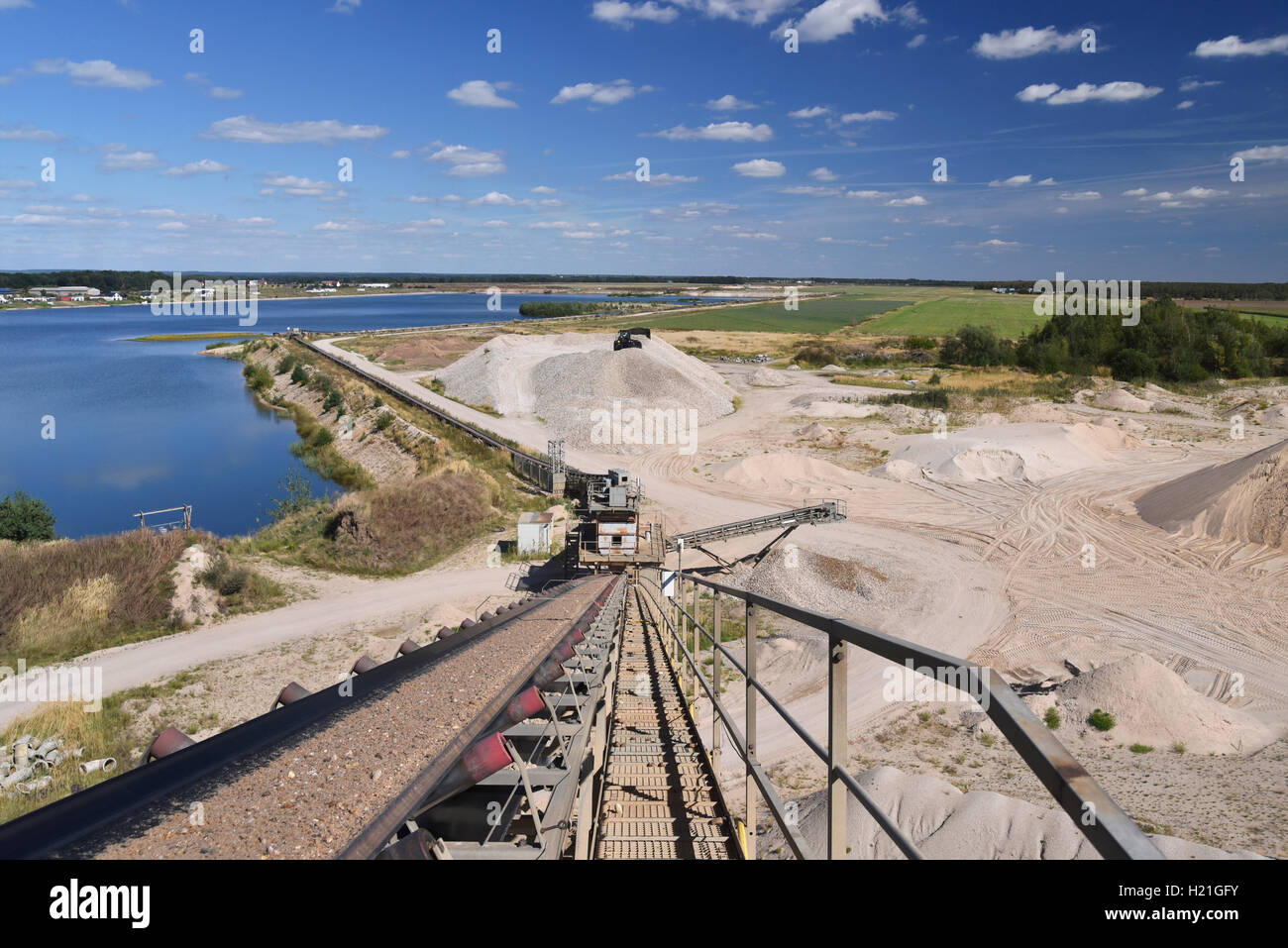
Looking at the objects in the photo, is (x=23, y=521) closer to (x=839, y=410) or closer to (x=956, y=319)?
(x=839, y=410)

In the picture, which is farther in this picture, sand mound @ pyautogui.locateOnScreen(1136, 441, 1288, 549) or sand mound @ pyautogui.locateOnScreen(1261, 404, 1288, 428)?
sand mound @ pyautogui.locateOnScreen(1261, 404, 1288, 428)

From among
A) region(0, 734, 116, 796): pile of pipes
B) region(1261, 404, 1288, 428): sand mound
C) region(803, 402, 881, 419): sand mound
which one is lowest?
region(0, 734, 116, 796): pile of pipes

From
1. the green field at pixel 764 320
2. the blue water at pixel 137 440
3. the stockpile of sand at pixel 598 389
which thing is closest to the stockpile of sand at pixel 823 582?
the stockpile of sand at pixel 598 389

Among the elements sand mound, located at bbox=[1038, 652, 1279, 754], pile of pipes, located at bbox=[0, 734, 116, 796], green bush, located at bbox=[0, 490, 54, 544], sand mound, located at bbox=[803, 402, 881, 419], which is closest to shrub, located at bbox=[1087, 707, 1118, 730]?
sand mound, located at bbox=[1038, 652, 1279, 754]

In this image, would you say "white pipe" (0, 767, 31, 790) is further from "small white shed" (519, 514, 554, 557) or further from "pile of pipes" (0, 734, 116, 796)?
"small white shed" (519, 514, 554, 557)

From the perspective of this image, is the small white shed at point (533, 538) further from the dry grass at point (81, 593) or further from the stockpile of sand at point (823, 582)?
the dry grass at point (81, 593)

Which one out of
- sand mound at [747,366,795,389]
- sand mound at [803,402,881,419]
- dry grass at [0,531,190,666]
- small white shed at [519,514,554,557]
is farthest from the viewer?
sand mound at [747,366,795,389]
